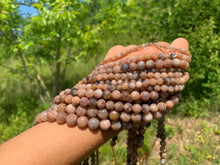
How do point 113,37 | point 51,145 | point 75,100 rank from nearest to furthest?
point 51,145, point 75,100, point 113,37

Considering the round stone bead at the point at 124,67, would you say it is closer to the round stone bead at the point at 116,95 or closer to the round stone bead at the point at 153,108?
the round stone bead at the point at 116,95

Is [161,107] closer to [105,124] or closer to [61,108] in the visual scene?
[105,124]

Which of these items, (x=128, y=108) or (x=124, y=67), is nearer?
(x=128, y=108)

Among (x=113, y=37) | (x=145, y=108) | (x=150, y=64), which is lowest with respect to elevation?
(x=145, y=108)

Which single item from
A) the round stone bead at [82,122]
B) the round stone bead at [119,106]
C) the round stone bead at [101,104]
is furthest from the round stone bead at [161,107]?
Answer: the round stone bead at [82,122]

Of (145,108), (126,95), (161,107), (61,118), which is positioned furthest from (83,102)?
(161,107)

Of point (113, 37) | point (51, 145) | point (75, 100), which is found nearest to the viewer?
point (51, 145)

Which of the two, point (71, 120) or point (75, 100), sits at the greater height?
point (75, 100)

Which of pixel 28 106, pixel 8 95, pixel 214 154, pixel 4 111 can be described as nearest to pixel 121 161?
pixel 214 154

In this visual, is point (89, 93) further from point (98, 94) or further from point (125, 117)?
point (125, 117)
